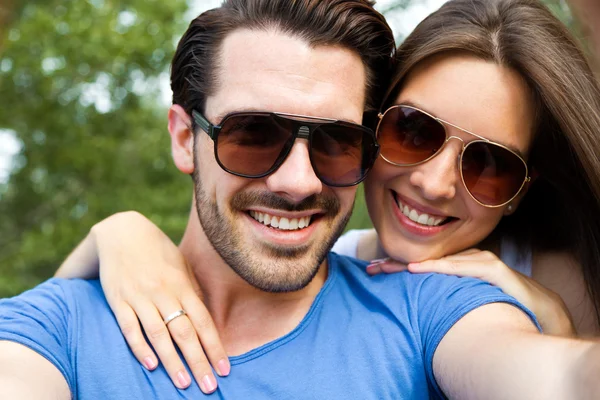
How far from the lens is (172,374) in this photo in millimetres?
2027

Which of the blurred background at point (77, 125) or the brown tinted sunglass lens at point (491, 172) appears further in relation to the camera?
the blurred background at point (77, 125)

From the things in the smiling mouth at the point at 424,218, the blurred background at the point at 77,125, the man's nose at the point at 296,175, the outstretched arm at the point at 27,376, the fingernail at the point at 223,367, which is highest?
the man's nose at the point at 296,175

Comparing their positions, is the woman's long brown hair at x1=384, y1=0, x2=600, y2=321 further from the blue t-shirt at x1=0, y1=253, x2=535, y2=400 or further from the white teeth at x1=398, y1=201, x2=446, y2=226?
the blue t-shirt at x1=0, y1=253, x2=535, y2=400

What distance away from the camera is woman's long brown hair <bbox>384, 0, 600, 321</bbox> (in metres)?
2.35

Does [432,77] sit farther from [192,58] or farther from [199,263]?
[199,263]

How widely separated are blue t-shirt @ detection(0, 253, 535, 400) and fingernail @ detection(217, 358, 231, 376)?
2 cm

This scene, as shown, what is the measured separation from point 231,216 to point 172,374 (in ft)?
1.83

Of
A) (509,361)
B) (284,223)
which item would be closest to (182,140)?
(284,223)

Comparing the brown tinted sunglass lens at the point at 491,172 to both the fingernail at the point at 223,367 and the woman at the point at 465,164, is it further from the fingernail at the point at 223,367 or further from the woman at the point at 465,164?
the fingernail at the point at 223,367

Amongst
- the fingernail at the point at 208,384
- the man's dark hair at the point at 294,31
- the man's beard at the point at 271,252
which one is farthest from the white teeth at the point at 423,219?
the fingernail at the point at 208,384

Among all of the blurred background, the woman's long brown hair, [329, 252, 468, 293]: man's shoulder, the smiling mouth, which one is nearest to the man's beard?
[329, 252, 468, 293]: man's shoulder

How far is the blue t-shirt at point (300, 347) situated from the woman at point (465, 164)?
0.37 ft

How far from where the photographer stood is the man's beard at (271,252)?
88.6 inches

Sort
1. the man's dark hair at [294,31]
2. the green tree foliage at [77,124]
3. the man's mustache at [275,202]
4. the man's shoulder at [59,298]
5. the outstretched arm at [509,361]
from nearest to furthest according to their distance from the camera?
the outstretched arm at [509,361] < the man's shoulder at [59,298] < the man's mustache at [275,202] < the man's dark hair at [294,31] < the green tree foliage at [77,124]
